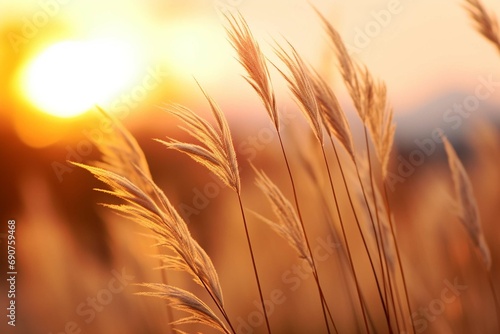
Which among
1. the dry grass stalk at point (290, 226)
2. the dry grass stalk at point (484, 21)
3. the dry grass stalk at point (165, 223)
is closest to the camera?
the dry grass stalk at point (165, 223)

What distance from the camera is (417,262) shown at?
1431mm

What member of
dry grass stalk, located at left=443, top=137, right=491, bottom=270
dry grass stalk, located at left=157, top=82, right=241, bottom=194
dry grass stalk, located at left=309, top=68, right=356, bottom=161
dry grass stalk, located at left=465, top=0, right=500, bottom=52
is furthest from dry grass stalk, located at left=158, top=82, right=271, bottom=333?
dry grass stalk, located at left=465, top=0, right=500, bottom=52

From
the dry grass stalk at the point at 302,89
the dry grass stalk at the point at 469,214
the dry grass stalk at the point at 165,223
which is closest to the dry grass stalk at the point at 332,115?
the dry grass stalk at the point at 302,89

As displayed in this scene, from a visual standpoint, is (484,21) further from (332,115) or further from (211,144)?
(211,144)

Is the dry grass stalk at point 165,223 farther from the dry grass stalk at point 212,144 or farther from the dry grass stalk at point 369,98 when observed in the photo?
the dry grass stalk at point 369,98

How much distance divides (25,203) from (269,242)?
28.0 inches

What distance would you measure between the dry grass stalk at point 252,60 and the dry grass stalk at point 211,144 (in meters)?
0.09

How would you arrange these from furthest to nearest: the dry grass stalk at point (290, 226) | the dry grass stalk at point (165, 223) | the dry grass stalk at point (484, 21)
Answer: the dry grass stalk at point (484, 21) → the dry grass stalk at point (290, 226) → the dry grass stalk at point (165, 223)

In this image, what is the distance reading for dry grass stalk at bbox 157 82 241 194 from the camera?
2.61 ft

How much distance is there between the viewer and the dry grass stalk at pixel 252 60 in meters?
0.86

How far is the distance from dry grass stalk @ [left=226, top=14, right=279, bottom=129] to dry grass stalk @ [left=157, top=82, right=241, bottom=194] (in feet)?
0.28

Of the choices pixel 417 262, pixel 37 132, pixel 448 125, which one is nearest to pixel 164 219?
pixel 417 262

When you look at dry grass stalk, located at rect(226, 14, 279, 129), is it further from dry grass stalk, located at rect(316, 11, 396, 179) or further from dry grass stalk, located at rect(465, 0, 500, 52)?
dry grass stalk, located at rect(465, 0, 500, 52)

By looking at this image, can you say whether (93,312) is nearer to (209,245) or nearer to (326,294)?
(209,245)
